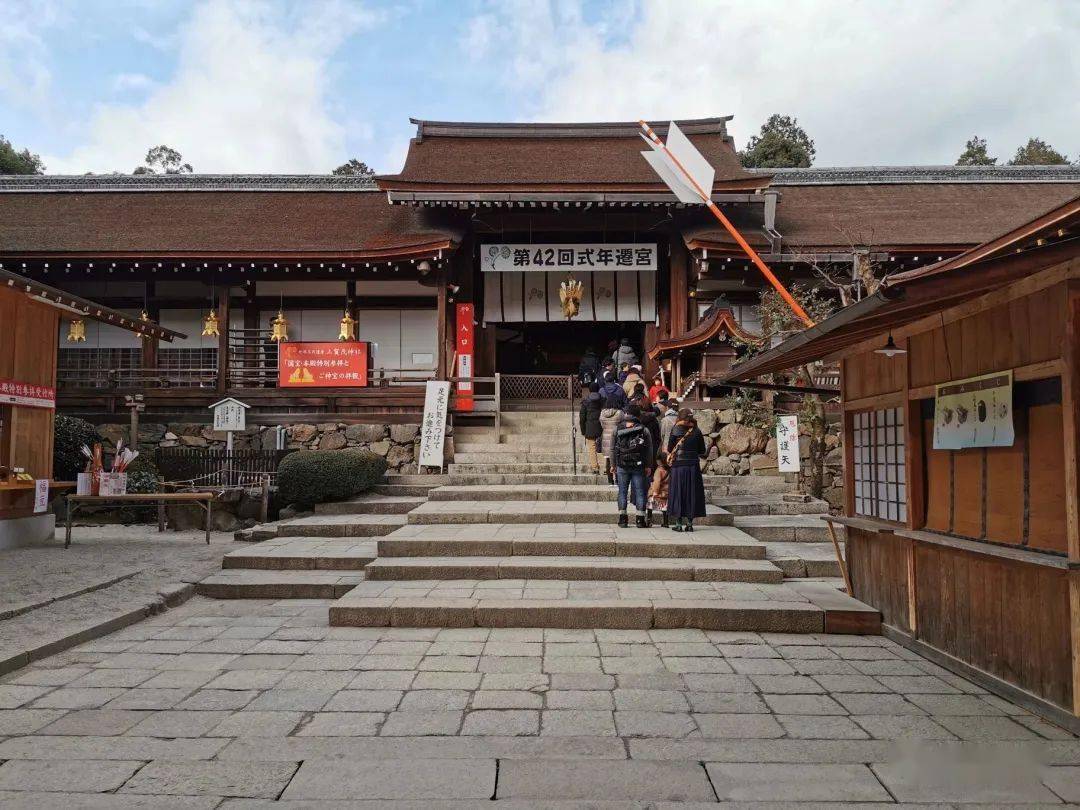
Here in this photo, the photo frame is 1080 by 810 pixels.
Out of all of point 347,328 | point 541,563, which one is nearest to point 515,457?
point 347,328

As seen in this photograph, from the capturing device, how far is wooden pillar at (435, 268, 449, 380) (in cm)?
1504

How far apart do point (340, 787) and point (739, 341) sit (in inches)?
459

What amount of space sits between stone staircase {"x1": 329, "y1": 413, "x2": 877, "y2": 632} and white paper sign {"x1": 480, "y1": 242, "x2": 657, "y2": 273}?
636 centimetres

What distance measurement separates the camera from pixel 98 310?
403 inches

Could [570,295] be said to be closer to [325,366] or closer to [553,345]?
[325,366]

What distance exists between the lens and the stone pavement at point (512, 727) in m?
3.18

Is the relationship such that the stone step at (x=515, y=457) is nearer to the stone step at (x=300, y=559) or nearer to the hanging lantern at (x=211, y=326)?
the stone step at (x=300, y=559)

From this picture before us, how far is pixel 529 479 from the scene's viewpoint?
1188 cm

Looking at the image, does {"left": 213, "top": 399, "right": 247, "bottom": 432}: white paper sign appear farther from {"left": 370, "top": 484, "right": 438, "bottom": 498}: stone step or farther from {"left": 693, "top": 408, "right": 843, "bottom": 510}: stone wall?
{"left": 693, "top": 408, "right": 843, "bottom": 510}: stone wall

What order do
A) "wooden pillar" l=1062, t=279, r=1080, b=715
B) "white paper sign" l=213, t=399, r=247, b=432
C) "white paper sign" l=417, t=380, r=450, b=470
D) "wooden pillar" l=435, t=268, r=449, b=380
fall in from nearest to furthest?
"wooden pillar" l=1062, t=279, r=1080, b=715 < "white paper sign" l=417, t=380, r=450, b=470 < "white paper sign" l=213, t=399, r=247, b=432 < "wooden pillar" l=435, t=268, r=449, b=380

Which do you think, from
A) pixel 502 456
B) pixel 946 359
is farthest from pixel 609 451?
pixel 946 359

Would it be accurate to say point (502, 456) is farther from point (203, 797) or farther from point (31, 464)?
point (203, 797)

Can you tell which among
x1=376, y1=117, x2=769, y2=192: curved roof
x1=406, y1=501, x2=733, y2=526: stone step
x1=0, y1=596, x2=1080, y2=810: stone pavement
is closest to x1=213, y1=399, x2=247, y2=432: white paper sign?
x1=376, y1=117, x2=769, y2=192: curved roof

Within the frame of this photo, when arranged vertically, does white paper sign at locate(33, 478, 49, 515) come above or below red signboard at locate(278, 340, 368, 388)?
below
